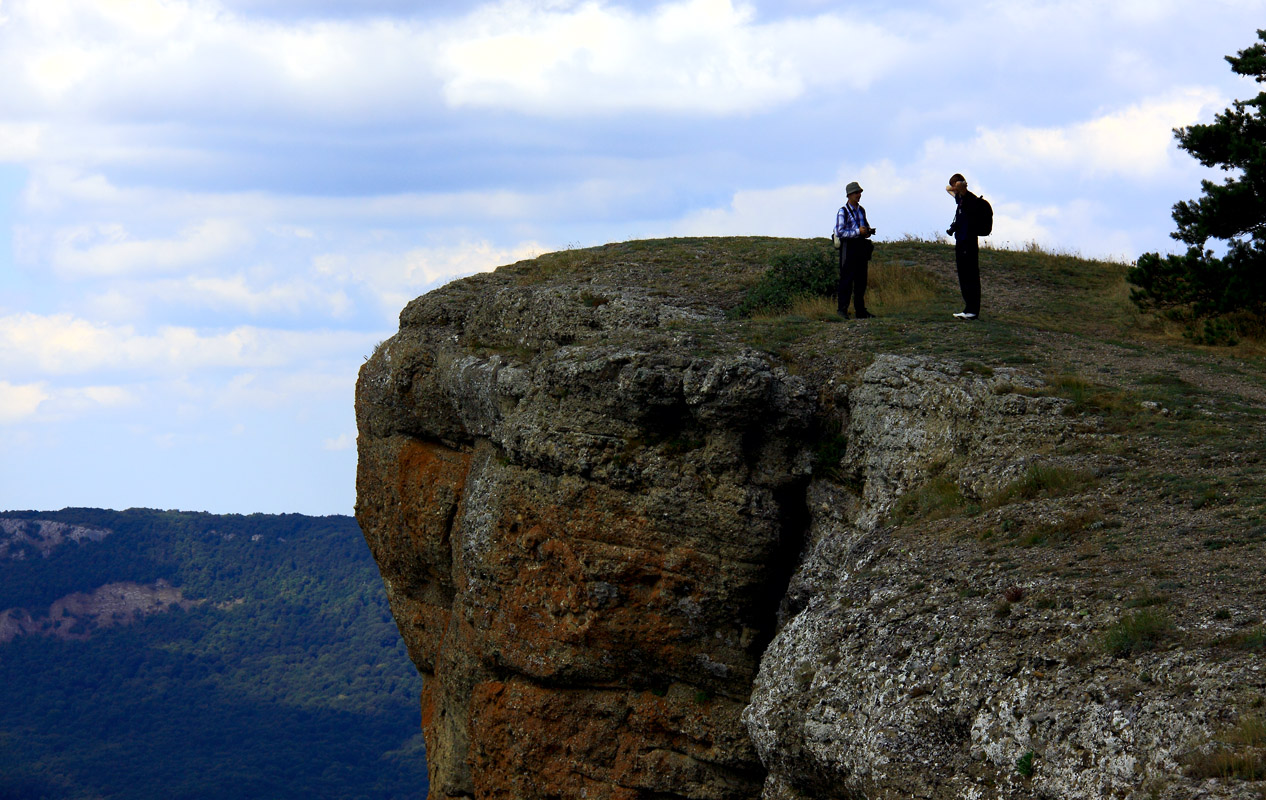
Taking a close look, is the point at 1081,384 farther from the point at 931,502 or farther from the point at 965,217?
the point at 965,217

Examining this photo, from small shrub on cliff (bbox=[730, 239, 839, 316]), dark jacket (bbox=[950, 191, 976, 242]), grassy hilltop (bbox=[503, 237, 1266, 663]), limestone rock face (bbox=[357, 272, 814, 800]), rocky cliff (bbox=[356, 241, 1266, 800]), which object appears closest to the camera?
rocky cliff (bbox=[356, 241, 1266, 800])

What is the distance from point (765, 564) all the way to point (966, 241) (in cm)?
662

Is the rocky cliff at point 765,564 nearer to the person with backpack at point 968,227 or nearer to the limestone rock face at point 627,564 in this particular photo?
the limestone rock face at point 627,564

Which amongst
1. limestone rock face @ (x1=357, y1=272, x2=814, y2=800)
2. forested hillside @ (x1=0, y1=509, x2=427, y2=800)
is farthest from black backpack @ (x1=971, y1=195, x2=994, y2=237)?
forested hillside @ (x1=0, y1=509, x2=427, y2=800)

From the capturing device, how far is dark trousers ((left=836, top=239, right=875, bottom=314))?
59.8 feet

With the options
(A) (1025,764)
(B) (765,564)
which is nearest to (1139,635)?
(A) (1025,764)

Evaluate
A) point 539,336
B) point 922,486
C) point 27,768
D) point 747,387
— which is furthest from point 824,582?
point 27,768

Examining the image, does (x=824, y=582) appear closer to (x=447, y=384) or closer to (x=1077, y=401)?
(x=1077, y=401)

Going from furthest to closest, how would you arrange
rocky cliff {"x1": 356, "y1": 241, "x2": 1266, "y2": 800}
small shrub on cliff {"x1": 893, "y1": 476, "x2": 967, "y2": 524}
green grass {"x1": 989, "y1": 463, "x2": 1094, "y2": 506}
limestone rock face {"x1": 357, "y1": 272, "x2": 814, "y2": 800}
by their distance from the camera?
limestone rock face {"x1": 357, "y1": 272, "x2": 814, "y2": 800} → small shrub on cliff {"x1": 893, "y1": 476, "x2": 967, "y2": 524} → green grass {"x1": 989, "y1": 463, "x2": 1094, "y2": 506} → rocky cliff {"x1": 356, "y1": 241, "x2": 1266, "y2": 800}

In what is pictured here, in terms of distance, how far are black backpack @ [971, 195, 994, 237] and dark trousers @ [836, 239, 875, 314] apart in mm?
1669

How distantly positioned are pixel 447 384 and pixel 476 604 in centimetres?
457

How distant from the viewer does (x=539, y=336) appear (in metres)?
18.9

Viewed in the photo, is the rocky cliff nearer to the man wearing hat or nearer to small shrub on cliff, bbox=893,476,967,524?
small shrub on cliff, bbox=893,476,967,524

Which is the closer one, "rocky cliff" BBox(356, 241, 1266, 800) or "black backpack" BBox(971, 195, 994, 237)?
"rocky cliff" BBox(356, 241, 1266, 800)
